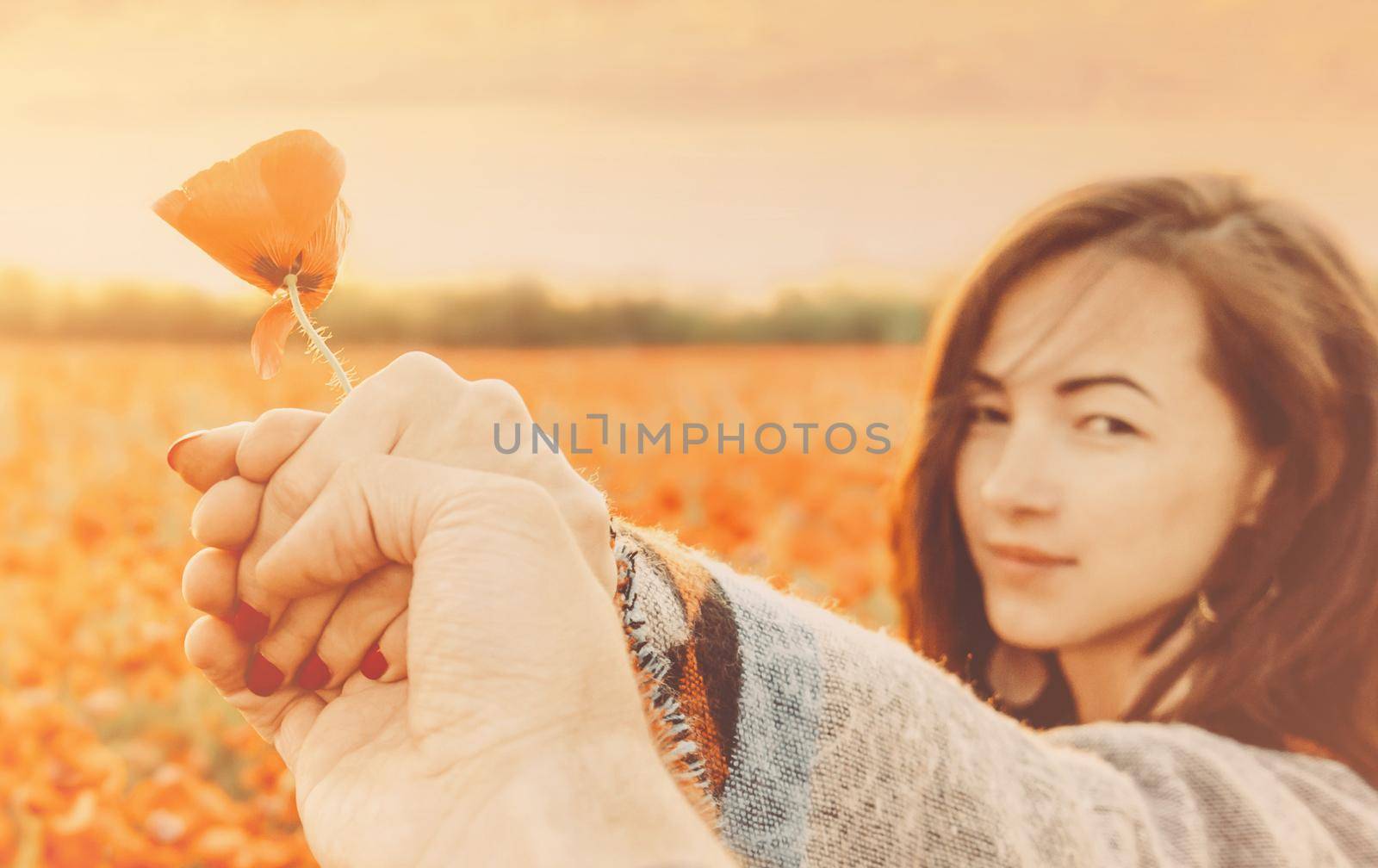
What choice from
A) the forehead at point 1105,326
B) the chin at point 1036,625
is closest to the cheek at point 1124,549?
the chin at point 1036,625

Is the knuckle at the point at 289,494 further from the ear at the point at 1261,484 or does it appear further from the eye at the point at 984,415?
the ear at the point at 1261,484

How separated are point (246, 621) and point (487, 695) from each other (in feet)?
0.75

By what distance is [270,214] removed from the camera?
29.1 inches

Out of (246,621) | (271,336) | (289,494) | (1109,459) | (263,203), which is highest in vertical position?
(263,203)

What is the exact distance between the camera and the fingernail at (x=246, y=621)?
33.1 inches

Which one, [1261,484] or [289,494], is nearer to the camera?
[289,494]

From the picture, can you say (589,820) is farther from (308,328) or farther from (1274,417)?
(1274,417)

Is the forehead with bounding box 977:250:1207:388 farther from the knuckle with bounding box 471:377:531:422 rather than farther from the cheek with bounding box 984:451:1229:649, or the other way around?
the knuckle with bounding box 471:377:531:422

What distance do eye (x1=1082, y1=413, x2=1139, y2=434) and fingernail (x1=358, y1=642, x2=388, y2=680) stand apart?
953 millimetres

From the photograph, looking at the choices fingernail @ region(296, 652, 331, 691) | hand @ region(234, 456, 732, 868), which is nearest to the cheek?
hand @ region(234, 456, 732, 868)

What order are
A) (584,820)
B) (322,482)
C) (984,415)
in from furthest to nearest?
1. (984,415)
2. (322,482)
3. (584,820)

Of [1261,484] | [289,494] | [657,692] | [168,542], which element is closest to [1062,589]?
[1261,484]

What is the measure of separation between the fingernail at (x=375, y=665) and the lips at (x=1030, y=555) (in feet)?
3.01

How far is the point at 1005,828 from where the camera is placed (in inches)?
36.4
